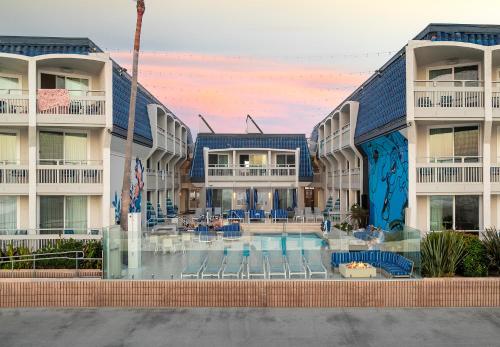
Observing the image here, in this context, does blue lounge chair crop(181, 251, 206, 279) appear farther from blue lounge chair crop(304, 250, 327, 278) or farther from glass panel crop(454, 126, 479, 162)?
glass panel crop(454, 126, 479, 162)

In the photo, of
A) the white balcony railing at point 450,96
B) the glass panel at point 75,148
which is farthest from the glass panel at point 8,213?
the white balcony railing at point 450,96

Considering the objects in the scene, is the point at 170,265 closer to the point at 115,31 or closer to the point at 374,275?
the point at 374,275

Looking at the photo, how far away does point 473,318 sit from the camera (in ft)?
36.4

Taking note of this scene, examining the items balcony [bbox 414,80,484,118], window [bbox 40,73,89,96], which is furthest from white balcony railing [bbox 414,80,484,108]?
window [bbox 40,73,89,96]

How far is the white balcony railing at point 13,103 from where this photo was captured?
19.8 metres

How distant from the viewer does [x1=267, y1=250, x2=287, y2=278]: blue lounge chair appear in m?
12.7

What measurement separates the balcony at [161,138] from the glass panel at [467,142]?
18780mm

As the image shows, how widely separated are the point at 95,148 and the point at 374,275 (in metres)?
15.6

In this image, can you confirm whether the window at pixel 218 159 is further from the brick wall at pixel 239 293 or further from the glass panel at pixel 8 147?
the brick wall at pixel 239 293

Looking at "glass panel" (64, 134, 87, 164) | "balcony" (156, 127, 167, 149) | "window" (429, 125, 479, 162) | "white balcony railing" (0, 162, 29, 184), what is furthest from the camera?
"balcony" (156, 127, 167, 149)

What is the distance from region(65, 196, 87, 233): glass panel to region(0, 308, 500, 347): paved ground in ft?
32.8

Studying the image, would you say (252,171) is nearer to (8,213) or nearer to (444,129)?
(444,129)

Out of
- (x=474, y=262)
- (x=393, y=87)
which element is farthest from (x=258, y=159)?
(x=474, y=262)

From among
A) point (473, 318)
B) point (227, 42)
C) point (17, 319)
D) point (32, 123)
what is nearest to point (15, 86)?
point (32, 123)
